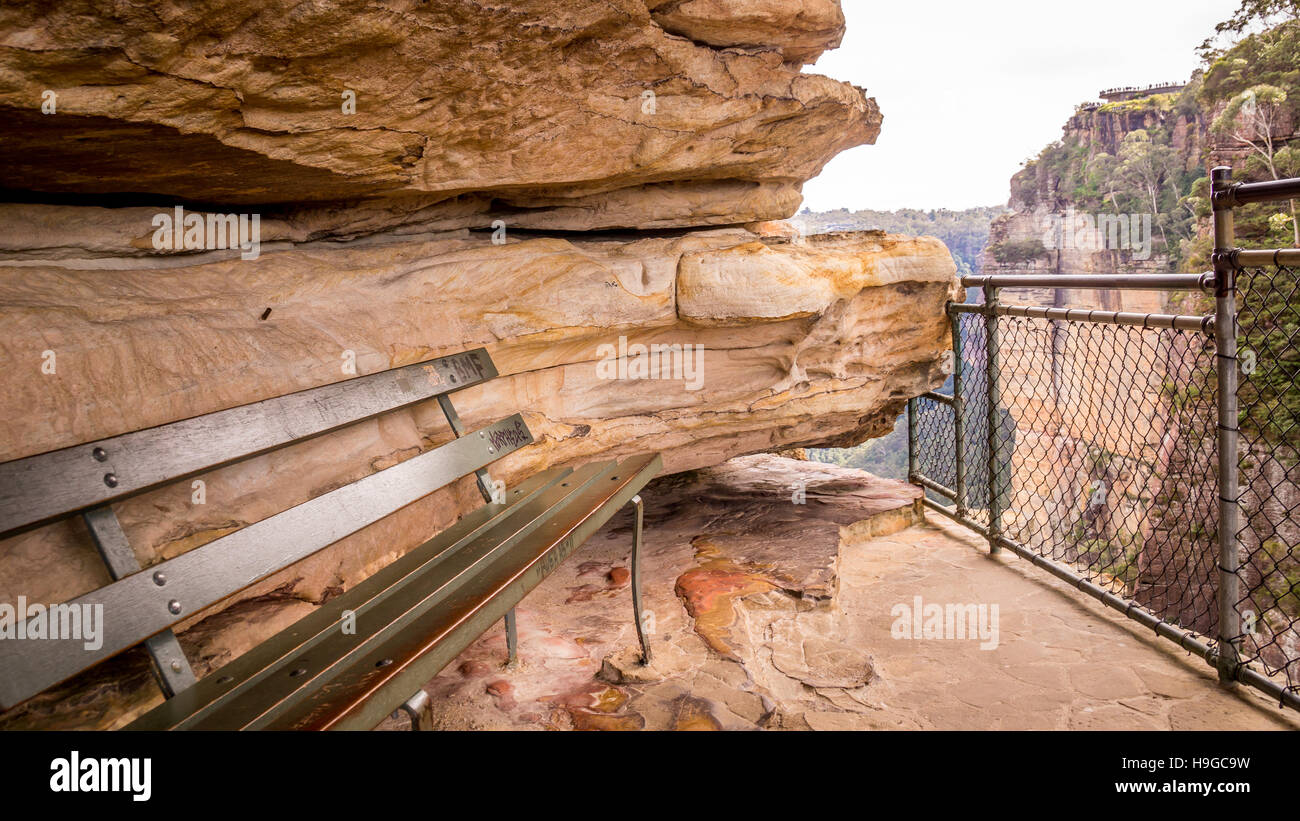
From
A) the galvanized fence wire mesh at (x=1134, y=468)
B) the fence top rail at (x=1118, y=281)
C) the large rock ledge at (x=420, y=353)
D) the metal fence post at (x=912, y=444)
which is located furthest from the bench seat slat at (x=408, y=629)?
the metal fence post at (x=912, y=444)

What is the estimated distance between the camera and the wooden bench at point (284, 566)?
138 centimetres

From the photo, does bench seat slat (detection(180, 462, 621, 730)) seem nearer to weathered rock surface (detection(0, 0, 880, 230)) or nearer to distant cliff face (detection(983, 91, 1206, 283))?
weathered rock surface (detection(0, 0, 880, 230))

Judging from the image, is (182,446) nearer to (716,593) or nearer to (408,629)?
(408,629)

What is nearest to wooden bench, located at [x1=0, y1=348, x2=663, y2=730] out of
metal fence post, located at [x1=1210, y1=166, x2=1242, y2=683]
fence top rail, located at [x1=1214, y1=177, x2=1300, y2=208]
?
metal fence post, located at [x1=1210, y1=166, x2=1242, y2=683]

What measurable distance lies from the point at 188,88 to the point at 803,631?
8.95ft

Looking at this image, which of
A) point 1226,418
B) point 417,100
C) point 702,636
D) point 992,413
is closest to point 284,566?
point 417,100

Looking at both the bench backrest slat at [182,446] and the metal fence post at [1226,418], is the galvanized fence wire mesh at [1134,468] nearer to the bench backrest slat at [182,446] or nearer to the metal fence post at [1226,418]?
the metal fence post at [1226,418]

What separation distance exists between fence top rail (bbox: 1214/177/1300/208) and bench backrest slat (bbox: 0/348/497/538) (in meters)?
2.62

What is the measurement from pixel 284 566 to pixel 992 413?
334 cm

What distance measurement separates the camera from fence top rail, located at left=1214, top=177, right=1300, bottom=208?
89.3 inches

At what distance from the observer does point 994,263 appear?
3422 cm

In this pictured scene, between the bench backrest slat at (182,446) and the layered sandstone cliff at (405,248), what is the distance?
0.20 metres

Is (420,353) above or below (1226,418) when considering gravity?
above

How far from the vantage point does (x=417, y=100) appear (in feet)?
8.17
